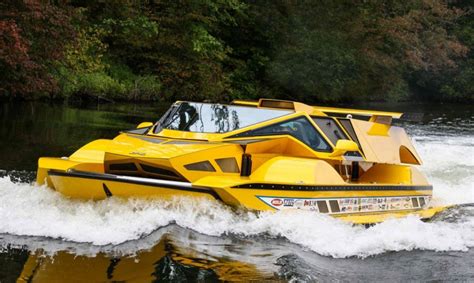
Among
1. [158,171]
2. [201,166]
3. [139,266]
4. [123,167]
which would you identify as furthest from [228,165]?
[139,266]

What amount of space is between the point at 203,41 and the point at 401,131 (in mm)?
21058

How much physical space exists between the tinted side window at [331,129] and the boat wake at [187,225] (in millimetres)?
1598

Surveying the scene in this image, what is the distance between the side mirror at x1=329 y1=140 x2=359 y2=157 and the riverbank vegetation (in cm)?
1185

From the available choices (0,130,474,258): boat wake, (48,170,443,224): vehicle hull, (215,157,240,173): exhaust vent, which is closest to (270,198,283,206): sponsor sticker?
(48,170,443,224): vehicle hull

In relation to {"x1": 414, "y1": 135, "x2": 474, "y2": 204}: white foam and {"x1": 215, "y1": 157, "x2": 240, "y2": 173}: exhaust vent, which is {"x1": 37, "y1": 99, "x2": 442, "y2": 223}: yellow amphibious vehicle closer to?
{"x1": 215, "y1": 157, "x2": 240, "y2": 173}: exhaust vent

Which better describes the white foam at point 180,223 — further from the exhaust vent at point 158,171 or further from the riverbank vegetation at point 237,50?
the riverbank vegetation at point 237,50

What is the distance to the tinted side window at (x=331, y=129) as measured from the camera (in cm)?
1023

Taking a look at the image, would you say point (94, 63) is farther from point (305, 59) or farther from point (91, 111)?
point (305, 59)

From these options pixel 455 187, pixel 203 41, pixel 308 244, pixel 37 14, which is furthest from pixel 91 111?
pixel 308 244

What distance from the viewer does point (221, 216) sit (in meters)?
8.29

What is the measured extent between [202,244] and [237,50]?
101 feet

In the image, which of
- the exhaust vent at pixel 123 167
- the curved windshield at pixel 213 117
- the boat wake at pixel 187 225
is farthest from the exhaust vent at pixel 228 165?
the exhaust vent at pixel 123 167

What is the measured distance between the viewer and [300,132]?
32.1ft

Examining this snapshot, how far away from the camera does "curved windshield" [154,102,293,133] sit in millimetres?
9685
